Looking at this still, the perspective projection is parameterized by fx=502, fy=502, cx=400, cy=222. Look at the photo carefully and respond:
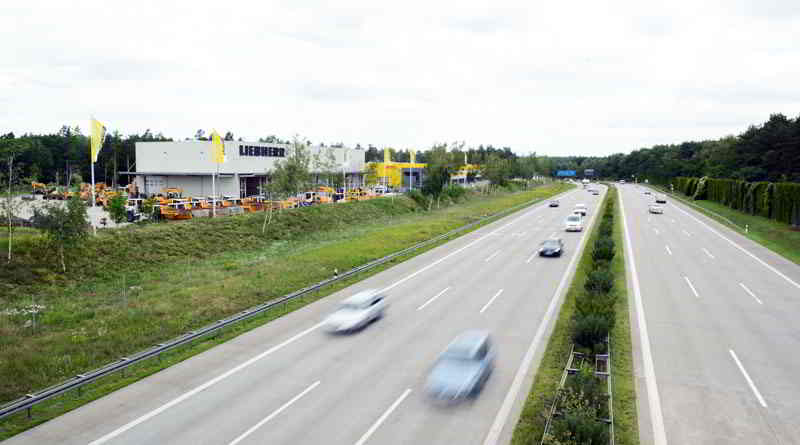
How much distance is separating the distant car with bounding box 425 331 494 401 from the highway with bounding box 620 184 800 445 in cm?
412

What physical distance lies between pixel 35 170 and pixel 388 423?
32955mm

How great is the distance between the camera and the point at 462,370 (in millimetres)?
13688

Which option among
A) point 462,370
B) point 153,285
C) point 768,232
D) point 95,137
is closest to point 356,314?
point 462,370

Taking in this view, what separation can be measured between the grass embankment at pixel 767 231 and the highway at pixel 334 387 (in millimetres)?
22485

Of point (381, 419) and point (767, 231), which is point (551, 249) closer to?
point (381, 419)

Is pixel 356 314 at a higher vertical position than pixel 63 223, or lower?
lower

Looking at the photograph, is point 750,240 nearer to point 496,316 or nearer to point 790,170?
point 496,316

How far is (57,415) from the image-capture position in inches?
503

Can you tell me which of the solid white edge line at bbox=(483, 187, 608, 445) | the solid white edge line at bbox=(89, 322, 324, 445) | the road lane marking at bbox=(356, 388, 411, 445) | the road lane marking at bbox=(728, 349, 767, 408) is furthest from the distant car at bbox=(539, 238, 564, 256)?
the road lane marking at bbox=(356, 388, 411, 445)

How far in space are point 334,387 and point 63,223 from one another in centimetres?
2007

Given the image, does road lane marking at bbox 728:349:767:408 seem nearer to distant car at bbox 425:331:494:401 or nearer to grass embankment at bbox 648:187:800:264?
distant car at bbox 425:331:494:401

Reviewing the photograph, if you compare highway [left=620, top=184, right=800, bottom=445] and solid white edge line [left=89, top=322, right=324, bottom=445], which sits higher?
highway [left=620, top=184, right=800, bottom=445]

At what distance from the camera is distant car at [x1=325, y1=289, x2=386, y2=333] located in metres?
18.6

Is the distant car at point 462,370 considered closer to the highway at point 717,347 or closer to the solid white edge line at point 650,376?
the highway at point 717,347
